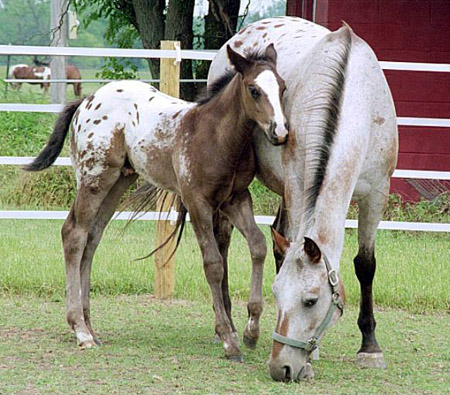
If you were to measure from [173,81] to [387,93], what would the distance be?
2.22 m

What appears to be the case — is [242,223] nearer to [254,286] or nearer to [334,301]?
[254,286]

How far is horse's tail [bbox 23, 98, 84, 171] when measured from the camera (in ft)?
20.4

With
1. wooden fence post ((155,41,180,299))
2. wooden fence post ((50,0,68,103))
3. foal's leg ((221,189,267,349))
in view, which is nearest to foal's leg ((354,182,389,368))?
foal's leg ((221,189,267,349))

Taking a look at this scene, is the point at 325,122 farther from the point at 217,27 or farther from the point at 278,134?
the point at 217,27

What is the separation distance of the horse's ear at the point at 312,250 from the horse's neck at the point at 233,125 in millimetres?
1094

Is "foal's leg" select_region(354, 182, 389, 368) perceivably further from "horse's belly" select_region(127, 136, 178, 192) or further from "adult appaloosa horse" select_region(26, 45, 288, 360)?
"horse's belly" select_region(127, 136, 178, 192)

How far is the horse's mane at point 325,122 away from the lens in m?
4.82

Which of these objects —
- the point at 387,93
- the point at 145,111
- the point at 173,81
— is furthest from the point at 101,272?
the point at 387,93

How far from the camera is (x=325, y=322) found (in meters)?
4.64

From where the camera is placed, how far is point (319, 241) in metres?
4.69

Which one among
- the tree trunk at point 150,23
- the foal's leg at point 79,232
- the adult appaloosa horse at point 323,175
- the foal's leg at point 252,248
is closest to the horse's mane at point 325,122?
the adult appaloosa horse at point 323,175

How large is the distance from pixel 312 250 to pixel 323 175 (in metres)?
0.47

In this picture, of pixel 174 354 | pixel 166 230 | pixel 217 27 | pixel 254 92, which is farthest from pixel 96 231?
pixel 217 27

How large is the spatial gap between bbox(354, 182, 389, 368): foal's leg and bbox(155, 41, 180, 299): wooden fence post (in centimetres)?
186
